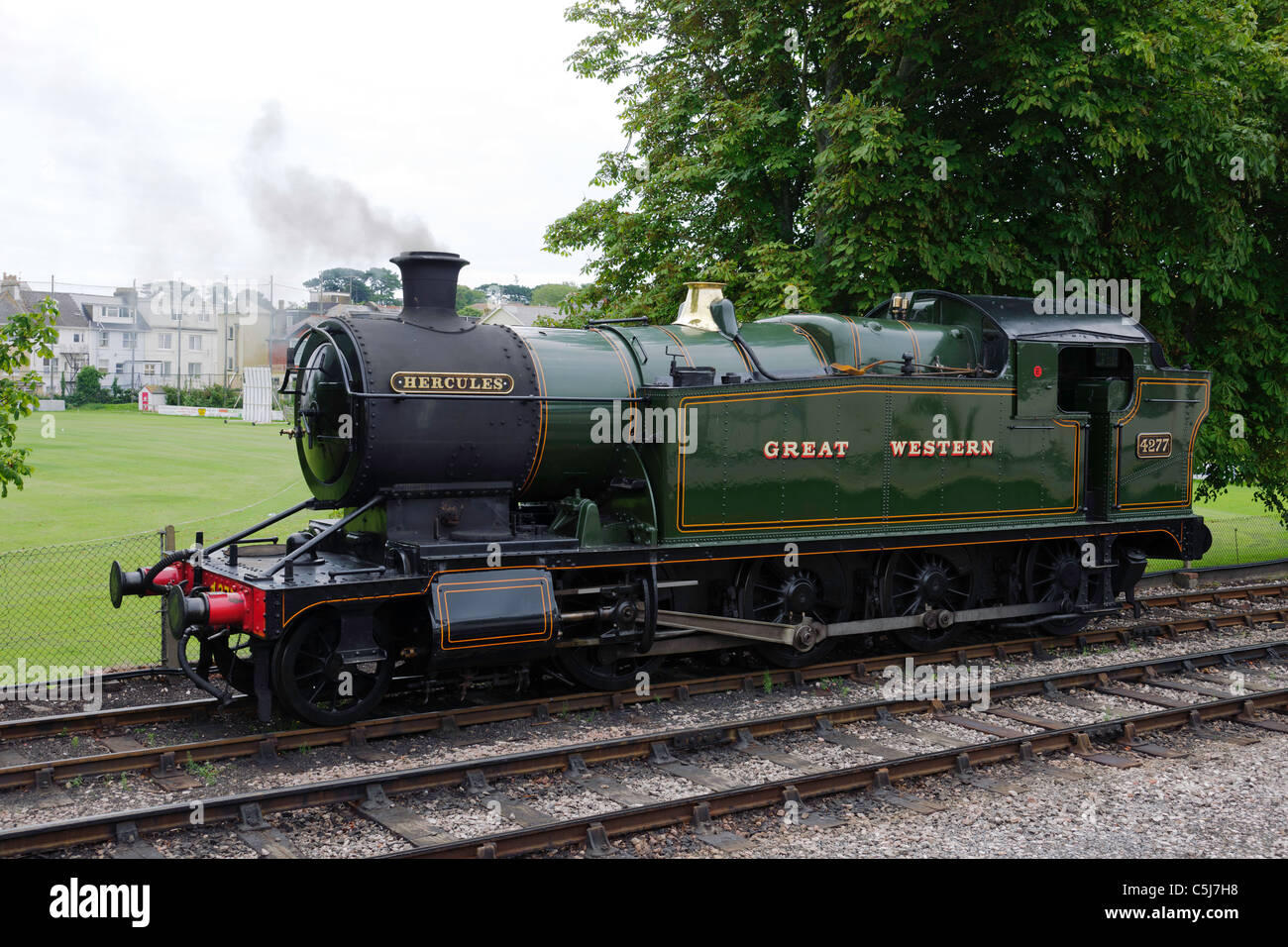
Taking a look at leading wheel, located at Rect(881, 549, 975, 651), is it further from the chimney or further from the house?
the house

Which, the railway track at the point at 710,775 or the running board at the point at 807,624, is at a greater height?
the running board at the point at 807,624

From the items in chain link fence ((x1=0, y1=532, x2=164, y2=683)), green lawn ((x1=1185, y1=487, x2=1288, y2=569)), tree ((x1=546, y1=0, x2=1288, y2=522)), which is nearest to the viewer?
chain link fence ((x1=0, y1=532, x2=164, y2=683))

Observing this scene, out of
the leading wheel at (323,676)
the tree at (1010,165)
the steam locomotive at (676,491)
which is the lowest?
the leading wheel at (323,676)

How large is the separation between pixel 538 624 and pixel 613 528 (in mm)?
1360

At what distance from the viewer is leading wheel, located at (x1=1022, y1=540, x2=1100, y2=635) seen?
38.1 ft

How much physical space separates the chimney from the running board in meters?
2.97

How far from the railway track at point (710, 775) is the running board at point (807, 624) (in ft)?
3.17

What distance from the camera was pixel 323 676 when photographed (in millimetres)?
7973

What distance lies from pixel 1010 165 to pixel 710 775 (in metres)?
11.2

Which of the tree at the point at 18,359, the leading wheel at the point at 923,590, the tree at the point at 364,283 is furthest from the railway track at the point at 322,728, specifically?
the tree at the point at 364,283

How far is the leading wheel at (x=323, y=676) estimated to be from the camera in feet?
25.6

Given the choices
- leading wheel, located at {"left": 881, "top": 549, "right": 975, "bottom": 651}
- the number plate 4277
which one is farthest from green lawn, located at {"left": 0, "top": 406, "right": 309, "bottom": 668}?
the number plate 4277

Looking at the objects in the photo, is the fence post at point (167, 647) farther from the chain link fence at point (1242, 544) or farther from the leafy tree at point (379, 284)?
the leafy tree at point (379, 284)

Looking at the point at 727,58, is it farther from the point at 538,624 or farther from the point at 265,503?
the point at 265,503
